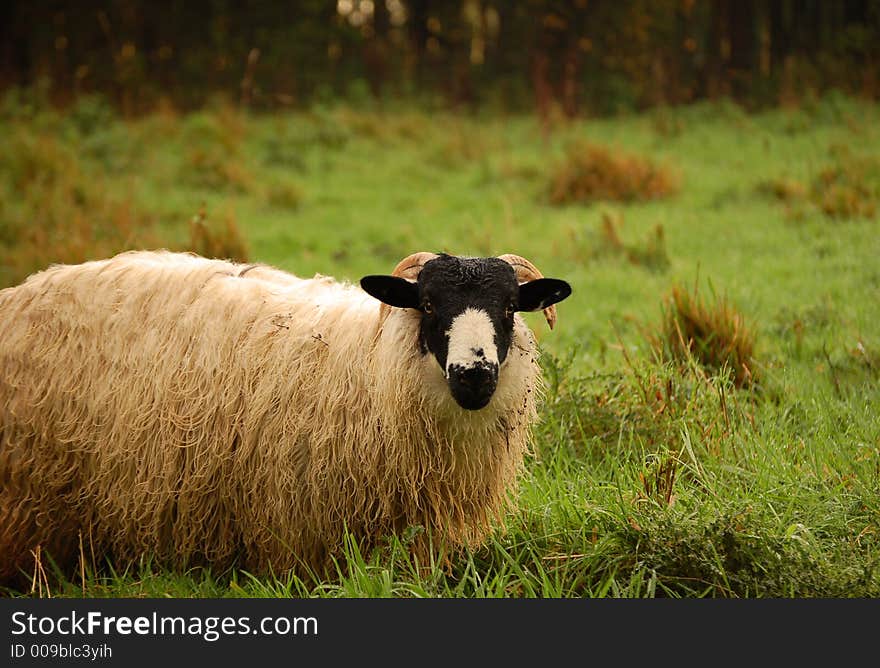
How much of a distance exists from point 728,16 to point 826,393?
536 inches

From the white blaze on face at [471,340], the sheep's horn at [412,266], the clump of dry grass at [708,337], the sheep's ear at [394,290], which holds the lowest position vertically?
the clump of dry grass at [708,337]

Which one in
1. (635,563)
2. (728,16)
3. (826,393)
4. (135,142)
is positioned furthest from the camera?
(728,16)

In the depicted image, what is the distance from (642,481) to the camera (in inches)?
146

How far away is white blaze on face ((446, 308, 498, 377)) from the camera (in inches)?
123

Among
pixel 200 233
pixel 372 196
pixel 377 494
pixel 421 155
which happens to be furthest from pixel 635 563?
pixel 421 155

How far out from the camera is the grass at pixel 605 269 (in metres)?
3.35

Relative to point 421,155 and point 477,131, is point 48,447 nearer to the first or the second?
point 421,155

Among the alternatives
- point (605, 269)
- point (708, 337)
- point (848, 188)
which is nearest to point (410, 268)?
point (708, 337)

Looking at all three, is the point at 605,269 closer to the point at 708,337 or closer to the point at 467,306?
the point at 708,337

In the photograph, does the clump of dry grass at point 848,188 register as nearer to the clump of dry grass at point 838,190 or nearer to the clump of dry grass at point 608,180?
the clump of dry grass at point 838,190

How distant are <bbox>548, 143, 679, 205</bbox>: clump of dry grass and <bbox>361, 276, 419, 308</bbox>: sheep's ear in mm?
6682

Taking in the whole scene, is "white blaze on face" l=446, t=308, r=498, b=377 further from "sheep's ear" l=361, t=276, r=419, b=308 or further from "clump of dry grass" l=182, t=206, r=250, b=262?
"clump of dry grass" l=182, t=206, r=250, b=262

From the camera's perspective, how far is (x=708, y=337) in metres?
5.05

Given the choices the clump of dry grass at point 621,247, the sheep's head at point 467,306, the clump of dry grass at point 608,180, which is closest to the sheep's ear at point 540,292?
the sheep's head at point 467,306
